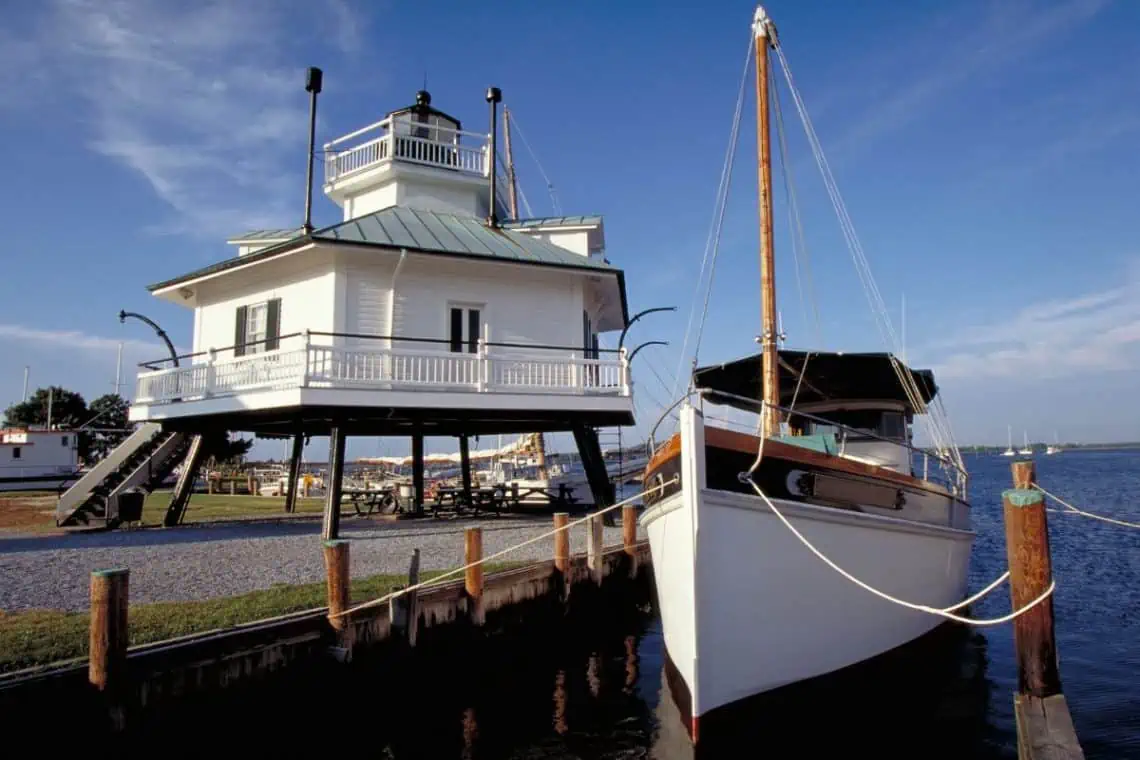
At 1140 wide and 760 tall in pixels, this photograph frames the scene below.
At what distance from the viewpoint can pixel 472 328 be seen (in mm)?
17125

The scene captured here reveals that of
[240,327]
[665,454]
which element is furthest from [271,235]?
[665,454]

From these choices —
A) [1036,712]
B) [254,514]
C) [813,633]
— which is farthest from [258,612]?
[254,514]

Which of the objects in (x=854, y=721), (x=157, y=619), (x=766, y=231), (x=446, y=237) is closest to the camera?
(x=157, y=619)

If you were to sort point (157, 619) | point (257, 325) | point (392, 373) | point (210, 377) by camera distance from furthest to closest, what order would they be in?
point (257, 325) < point (210, 377) < point (392, 373) < point (157, 619)

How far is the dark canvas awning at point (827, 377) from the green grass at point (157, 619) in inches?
264

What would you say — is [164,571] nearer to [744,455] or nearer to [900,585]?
[744,455]

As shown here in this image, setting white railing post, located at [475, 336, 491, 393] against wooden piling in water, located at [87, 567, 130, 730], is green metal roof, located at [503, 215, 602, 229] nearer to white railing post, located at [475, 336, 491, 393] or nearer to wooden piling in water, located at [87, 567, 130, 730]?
white railing post, located at [475, 336, 491, 393]

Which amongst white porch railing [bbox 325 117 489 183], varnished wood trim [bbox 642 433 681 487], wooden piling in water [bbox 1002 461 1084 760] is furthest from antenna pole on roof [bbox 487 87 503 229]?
wooden piling in water [bbox 1002 461 1084 760]

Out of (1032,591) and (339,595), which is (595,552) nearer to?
(339,595)

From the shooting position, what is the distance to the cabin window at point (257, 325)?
56.0ft

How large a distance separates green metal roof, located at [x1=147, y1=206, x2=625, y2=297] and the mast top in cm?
624

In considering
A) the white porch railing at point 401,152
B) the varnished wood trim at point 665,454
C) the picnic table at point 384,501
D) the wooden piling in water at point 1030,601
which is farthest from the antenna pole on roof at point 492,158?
the wooden piling in water at point 1030,601

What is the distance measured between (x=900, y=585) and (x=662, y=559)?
323 centimetres

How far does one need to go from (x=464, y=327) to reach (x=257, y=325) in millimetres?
4930
